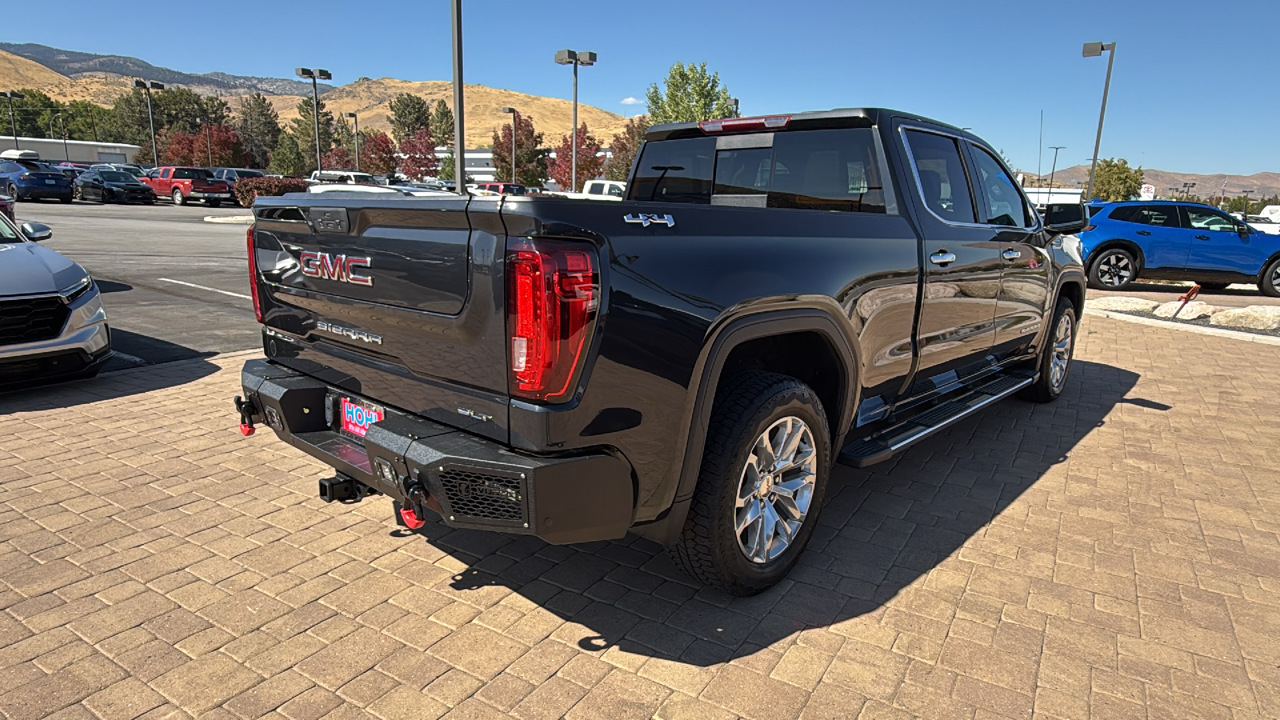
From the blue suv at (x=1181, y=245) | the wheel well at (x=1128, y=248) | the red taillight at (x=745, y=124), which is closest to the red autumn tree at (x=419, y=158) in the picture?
the wheel well at (x=1128, y=248)

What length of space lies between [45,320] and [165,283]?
6169 mm

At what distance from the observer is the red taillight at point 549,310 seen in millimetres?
2213

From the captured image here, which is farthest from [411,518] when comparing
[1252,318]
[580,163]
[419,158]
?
[419,158]

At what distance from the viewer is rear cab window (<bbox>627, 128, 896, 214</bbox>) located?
3938mm

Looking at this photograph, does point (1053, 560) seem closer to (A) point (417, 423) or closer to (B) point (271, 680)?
(A) point (417, 423)

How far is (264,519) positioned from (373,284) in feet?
5.61

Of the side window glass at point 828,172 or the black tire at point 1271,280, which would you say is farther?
the black tire at point 1271,280

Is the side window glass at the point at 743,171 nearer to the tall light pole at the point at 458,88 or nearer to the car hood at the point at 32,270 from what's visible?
the car hood at the point at 32,270

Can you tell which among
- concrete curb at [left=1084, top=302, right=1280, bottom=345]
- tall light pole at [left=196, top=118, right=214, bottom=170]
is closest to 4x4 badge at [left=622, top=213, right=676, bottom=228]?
concrete curb at [left=1084, top=302, right=1280, bottom=345]

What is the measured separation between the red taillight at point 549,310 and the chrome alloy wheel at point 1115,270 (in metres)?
16.0

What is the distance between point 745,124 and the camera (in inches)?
171

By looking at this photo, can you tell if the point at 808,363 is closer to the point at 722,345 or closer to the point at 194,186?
the point at 722,345

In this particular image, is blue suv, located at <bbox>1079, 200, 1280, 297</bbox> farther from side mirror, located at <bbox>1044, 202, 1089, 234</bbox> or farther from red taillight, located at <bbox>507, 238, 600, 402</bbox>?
red taillight, located at <bbox>507, 238, 600, 402</bbox>

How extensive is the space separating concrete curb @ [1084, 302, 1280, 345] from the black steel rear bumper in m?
11.1
